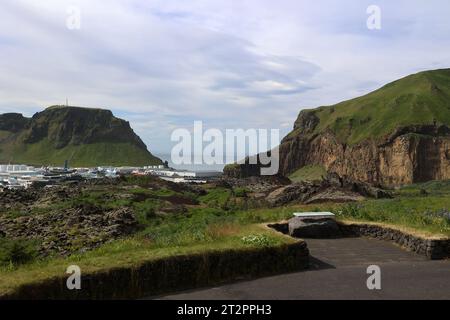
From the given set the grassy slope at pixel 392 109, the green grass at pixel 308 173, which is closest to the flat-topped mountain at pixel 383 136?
the grassy slope at pixel 392 109

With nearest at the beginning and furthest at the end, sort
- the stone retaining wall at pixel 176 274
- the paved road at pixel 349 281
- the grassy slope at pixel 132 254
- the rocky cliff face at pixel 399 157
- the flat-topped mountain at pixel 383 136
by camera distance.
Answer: the stone retaining wall at pixel 176 274 → the grassy slope at pixel 132 254 → the paved road at pixel 349 281 → the rocky cliff face at pixel 399 157 → the flat-topped mountain at pixel 383 136

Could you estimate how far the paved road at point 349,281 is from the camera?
36.3 ft

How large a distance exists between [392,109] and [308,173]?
119ft

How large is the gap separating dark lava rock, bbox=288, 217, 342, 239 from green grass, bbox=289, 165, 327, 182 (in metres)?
143

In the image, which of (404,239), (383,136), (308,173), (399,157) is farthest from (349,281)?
(308,173)

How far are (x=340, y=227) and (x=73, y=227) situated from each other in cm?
2582

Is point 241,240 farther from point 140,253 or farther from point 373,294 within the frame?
point 373,294

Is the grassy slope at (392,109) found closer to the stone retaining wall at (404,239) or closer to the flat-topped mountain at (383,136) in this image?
the flat-topped mountain at (383,136)

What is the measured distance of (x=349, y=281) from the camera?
12180mm

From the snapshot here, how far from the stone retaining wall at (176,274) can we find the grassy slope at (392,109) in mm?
132561

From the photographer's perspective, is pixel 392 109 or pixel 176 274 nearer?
pixel 176 274

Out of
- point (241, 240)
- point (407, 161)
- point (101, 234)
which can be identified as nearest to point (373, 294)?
point (241, 240)

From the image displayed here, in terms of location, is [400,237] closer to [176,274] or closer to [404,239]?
[404,239]
